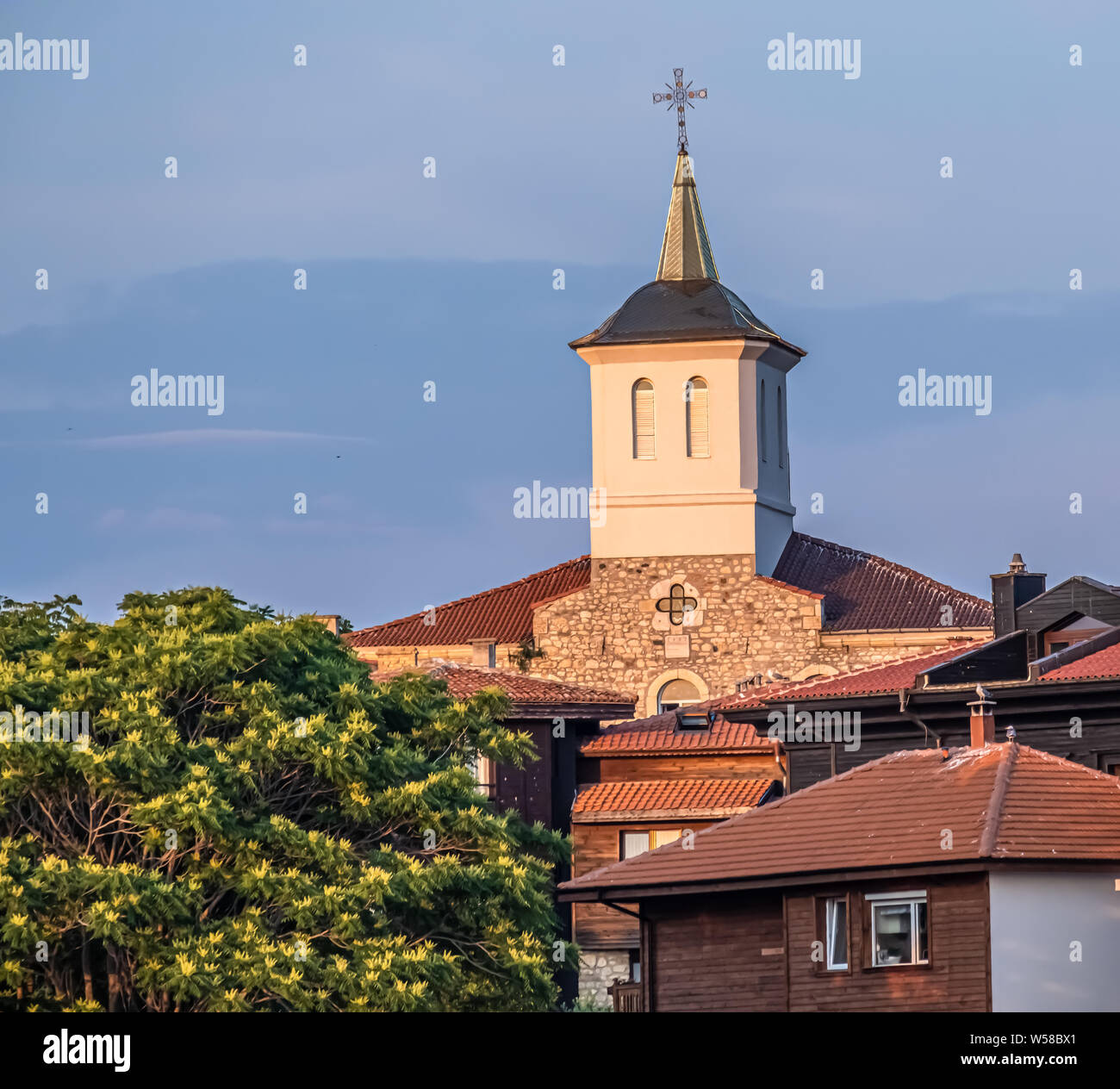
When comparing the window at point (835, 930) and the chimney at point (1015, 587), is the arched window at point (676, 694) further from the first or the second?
the window at point (835, 930)

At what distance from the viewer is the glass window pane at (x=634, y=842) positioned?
4809 cm

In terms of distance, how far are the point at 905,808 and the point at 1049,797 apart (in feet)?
5.27

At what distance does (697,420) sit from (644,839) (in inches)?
739

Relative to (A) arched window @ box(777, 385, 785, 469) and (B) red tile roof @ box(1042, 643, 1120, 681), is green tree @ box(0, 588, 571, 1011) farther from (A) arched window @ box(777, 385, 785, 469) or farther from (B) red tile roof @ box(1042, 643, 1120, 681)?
(A) arched window @ box(777, 385, 785, 469)

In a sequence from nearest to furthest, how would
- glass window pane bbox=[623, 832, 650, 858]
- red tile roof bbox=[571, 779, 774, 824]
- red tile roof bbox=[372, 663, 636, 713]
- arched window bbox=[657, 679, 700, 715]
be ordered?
red tile roof bbox=[571, 779, 774, 824] → glass window pane bbox=[623, 832, 650, 858] → red tile roof bbox=[372, 663, 636, 713] → arched window bbox=[657, 679, 700, 715]

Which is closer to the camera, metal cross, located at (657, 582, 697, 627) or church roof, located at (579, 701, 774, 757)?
church roof, located at (579, 701, 774, 757)

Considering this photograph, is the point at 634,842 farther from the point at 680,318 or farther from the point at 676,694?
the point at 680,318

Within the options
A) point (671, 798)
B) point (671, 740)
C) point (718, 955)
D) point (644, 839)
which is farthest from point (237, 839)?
point (671, 740)

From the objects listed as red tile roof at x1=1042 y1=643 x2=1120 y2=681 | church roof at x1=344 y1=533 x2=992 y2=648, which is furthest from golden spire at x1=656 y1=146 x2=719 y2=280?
red tile roof at x1=1042 y1=643 x2=1120 y2=681

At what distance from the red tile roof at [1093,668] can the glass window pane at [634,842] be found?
8.94 meters

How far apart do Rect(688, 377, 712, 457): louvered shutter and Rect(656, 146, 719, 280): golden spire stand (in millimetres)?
2828

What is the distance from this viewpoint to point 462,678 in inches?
2048

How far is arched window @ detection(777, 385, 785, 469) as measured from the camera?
67312mm
